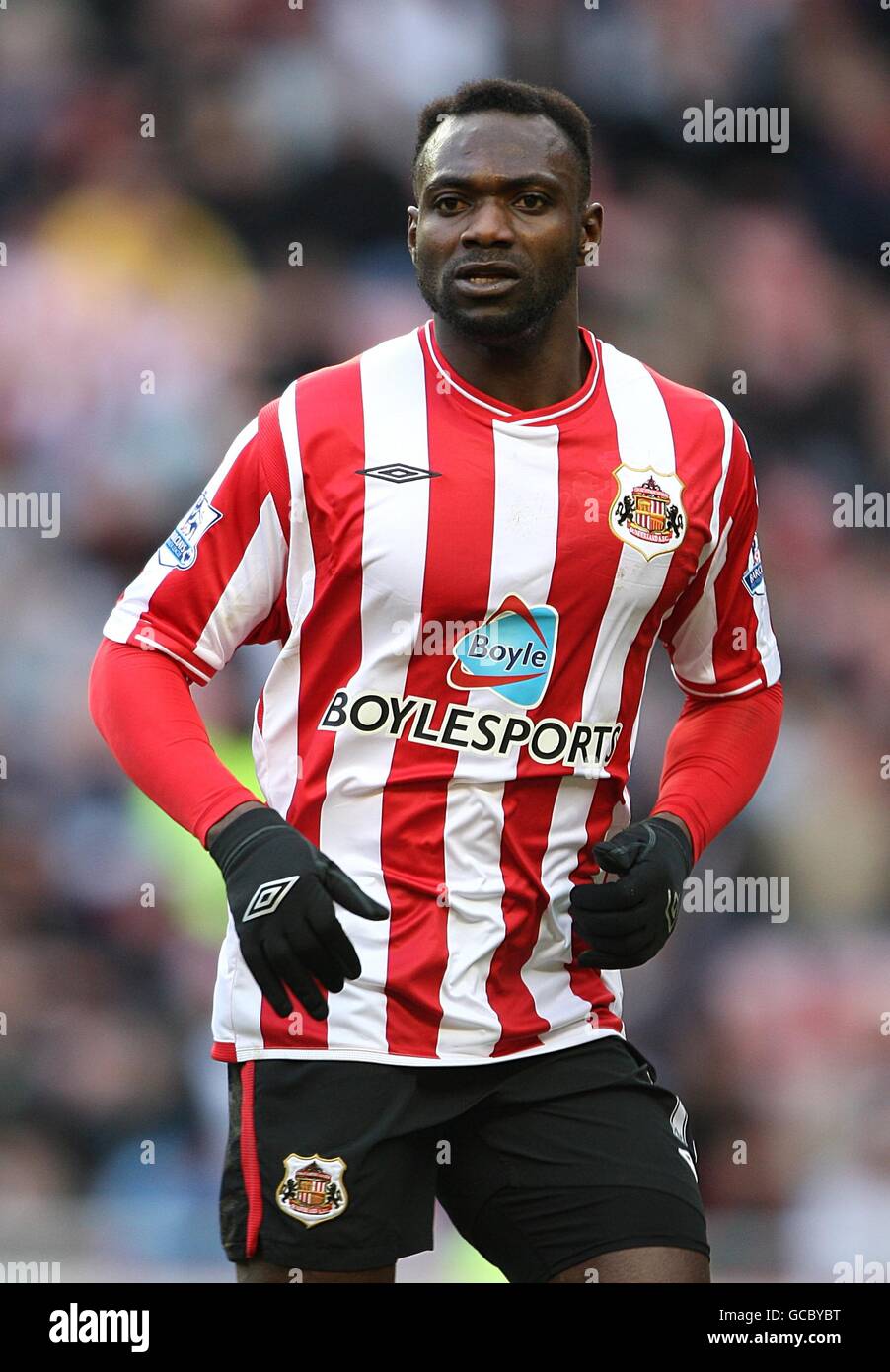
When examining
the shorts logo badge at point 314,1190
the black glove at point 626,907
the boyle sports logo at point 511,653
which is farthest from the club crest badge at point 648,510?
the shorts logo badge at point 314,1190

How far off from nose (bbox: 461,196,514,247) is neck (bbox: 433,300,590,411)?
114mm

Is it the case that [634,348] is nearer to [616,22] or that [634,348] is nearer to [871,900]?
[616,22]

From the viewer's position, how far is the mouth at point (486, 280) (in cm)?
211

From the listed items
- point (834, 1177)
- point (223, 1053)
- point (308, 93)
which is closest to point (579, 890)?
point (223, 1053)

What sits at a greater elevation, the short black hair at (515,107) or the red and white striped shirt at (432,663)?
the short black hair at (515,107)

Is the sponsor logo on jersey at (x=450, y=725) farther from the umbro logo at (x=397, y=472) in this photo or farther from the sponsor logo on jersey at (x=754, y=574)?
the sponsor logo on jersey at (x=754, y=574)

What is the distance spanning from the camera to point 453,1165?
207 centimetres

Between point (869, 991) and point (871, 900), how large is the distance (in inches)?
8.7

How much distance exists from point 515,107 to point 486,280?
245 millimetres

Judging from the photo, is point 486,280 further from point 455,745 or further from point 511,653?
point 455,745

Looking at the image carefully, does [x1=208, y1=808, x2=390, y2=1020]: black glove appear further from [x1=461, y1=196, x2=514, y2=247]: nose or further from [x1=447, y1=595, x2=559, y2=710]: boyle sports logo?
[x1=461, y1=196, x2=514, y2=247]: nose

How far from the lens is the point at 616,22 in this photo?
4.43m

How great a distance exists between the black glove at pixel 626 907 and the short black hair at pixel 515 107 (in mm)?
854
